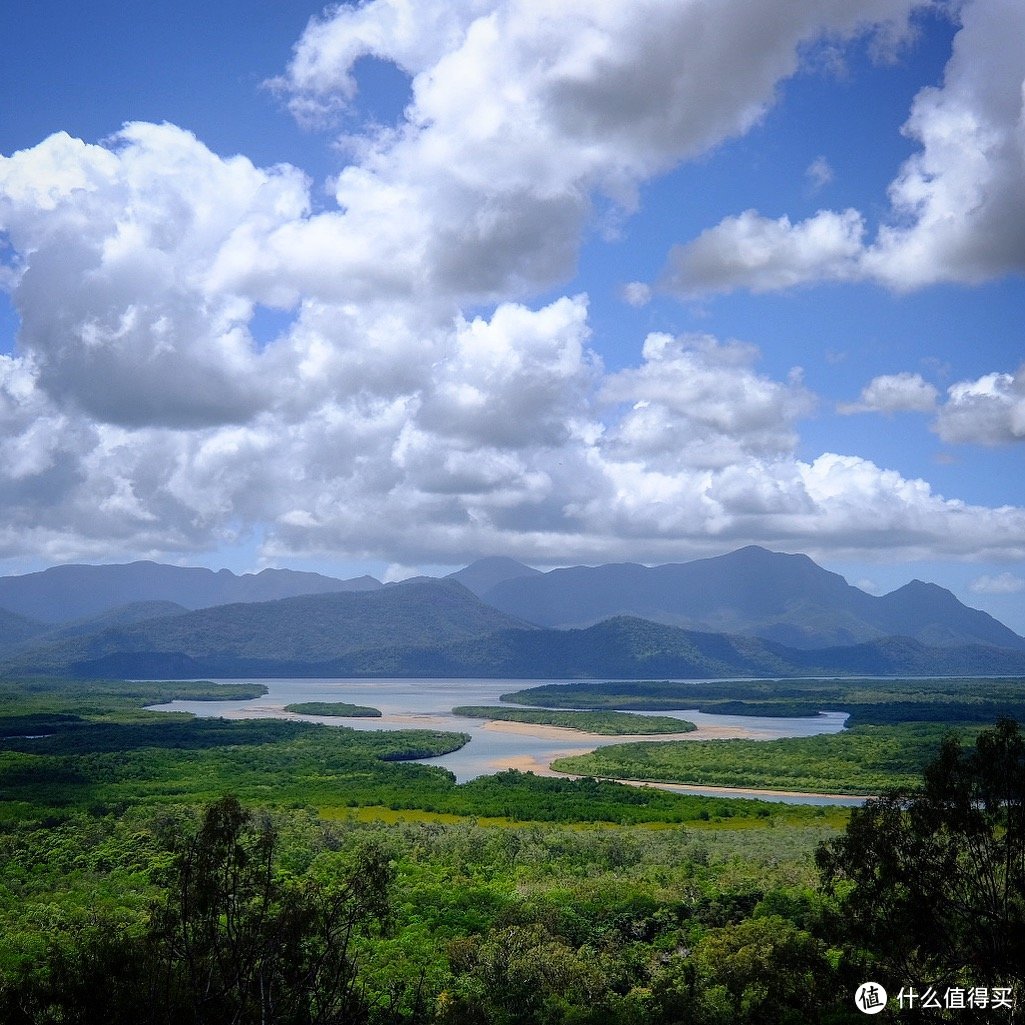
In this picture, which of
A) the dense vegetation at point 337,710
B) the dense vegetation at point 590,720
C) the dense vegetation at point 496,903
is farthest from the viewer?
the dense vegetation at point 337,710

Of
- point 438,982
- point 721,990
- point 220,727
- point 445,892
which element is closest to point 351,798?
point 445,892

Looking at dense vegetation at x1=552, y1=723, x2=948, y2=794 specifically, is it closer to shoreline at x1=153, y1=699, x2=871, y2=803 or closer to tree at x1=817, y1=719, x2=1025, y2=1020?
shoreline at x1=153, y1=699, x2=871, y2=803

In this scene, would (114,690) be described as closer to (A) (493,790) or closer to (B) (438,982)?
(A) (493,790)

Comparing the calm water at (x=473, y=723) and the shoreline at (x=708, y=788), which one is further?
the calm water at (x=473, y=723)

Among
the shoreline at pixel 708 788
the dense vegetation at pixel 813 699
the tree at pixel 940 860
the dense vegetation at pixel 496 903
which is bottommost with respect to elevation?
the dense vegetation at pixel 813 699

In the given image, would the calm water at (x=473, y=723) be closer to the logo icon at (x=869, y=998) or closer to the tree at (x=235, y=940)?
the logo icon at (x=869, y=998)

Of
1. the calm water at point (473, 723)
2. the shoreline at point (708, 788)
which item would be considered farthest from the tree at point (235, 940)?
the calm water at point (473, 723)

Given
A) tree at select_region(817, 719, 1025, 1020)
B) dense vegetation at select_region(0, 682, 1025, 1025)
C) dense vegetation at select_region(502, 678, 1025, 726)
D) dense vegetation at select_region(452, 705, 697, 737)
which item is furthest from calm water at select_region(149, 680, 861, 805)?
tree at select_region(817, 719, 1025, 1020)

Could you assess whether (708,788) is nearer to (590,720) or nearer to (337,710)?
(590,720)
